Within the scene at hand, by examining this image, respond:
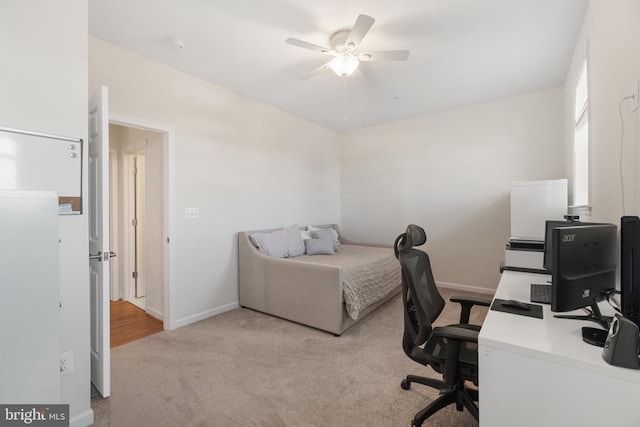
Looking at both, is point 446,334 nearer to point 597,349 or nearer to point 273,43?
point 597,349

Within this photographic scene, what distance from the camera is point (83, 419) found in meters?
1.60

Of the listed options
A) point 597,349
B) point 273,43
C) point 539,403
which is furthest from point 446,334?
point 273,43

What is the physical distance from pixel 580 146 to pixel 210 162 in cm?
374

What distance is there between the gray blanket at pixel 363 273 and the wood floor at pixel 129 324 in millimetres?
1629

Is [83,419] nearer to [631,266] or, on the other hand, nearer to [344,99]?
[631,266]

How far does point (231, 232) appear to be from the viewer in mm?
3465

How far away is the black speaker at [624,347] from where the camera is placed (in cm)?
83

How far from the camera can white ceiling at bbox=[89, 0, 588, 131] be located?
202 centimetres

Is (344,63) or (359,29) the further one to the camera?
(344,63)

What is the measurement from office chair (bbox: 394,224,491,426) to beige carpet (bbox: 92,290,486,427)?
19 centimetres

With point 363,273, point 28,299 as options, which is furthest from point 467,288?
point 28,299

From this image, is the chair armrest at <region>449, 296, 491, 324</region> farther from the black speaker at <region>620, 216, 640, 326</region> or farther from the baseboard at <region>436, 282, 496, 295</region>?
the baseboard at <region>436, 282, 496, 295</region>

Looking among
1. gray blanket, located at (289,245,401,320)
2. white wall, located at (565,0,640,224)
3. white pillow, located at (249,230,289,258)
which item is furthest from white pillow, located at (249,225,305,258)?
white wall, located at (565,0,640,224)

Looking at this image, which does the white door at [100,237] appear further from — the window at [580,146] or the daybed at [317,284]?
the window at [580,146]
